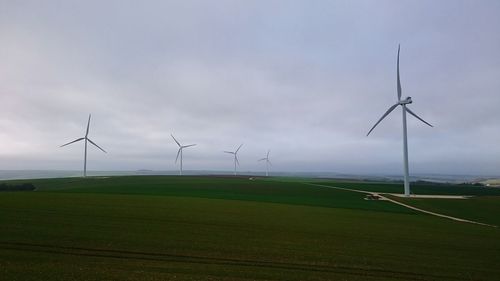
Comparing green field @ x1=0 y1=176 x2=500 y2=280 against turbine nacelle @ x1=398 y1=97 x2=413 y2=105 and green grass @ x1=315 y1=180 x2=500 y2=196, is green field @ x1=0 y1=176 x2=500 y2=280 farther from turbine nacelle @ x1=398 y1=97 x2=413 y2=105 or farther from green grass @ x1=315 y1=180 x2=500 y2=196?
green grass @ x1=315 y1=180 x2=500 y2=196

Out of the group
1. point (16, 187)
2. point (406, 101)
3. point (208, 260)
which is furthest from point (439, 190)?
point (16, 187)

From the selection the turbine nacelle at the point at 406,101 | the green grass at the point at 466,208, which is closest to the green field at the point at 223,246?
the green grass at the point at 466,208

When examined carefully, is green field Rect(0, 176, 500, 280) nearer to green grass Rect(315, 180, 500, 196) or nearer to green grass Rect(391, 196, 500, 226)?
green grass Rect(391, 196, 500, 226)

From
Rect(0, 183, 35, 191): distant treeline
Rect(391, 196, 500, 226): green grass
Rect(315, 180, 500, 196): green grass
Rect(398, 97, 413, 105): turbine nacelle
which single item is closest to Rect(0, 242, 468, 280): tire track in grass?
Rect(391, 196, 500, 226): green grass

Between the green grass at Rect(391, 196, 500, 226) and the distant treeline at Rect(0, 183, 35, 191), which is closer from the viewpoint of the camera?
the green grass at Rect(391, 196, 500, 226)

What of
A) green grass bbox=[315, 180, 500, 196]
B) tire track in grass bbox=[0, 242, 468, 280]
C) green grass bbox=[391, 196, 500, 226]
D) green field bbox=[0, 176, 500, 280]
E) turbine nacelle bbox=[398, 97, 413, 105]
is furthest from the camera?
green grass bbox=[315, 180, 500, 196]

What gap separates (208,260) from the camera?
52.5ft

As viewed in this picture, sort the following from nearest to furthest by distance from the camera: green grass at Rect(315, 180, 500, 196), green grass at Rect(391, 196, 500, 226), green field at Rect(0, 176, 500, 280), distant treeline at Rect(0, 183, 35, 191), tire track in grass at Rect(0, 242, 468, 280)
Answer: green field at Rect(0, 176, 500, 280) < tire track in grass at Rect(0, 242, 468, 280) < green grass at Rect(391, 196, 500, 226) < distant treeline at Rect(0, 183, 35, 191) < green grass at Rect(315, 180, 500, 196)

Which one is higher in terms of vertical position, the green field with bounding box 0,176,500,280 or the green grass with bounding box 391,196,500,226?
the green field with bounding box 0,176,500,280

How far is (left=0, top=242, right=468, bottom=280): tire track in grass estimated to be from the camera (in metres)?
15.3

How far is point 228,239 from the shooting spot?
20422 millimetres

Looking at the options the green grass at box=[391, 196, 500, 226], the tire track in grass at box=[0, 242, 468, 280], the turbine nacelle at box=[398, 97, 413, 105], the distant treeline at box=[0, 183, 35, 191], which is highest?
the turbine nacelle at box=[398, 97, 413, 105]

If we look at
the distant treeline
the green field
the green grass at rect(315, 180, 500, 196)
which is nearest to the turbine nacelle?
the green grass at rect(315, 180, 500, 196)

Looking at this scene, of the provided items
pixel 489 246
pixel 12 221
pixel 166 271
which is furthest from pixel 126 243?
pixel 489 246
